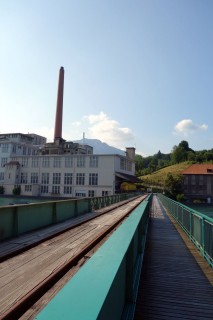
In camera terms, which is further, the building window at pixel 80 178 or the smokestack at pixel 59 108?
the smokestack at pixel 59 108

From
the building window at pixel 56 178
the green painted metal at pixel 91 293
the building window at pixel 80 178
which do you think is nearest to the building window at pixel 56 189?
the building window at pixel 56 178

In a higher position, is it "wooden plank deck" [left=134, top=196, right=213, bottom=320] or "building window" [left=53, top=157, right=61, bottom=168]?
"building window" [left=53, top=157, right=61, bottom=168]

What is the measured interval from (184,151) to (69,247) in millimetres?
158955

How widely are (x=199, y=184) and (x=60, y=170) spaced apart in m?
47.4

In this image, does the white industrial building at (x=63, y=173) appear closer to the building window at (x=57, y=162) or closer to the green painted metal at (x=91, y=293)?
the building window at (x=57, y=162)

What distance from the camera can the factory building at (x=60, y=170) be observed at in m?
61.9

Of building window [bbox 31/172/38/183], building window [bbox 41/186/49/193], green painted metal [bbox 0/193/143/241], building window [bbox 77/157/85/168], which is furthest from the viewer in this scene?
building window [bbox 31/172/38/183]

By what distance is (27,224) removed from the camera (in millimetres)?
8766

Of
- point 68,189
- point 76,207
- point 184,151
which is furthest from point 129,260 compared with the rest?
point 184,151

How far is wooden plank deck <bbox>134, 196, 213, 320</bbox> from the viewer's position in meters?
4.49

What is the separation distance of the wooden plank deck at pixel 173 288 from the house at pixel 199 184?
81763 millimetres

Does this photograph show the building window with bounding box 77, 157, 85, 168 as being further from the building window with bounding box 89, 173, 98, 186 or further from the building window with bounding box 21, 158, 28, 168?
the building window with bounding box 21, 158, 28, 168

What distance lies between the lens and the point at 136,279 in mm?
5219

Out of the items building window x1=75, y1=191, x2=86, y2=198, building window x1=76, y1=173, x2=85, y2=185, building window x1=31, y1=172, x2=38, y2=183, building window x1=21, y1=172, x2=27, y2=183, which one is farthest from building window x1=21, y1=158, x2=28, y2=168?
building window x1=75, y1=191, x2=86, y2=198
